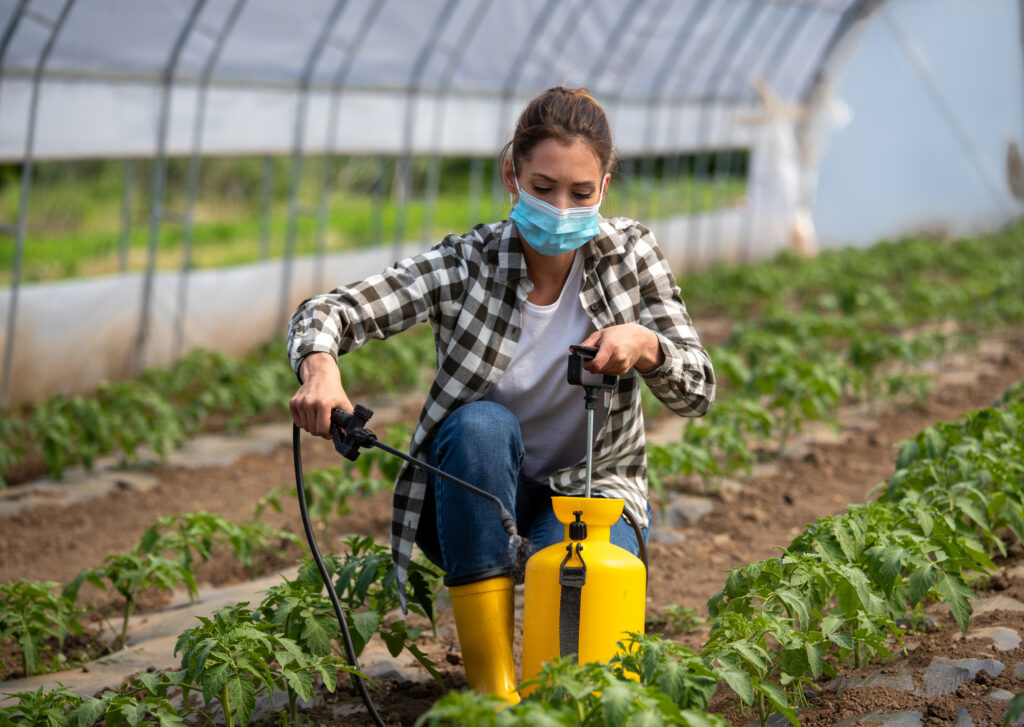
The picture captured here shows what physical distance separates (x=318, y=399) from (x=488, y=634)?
0.55 m

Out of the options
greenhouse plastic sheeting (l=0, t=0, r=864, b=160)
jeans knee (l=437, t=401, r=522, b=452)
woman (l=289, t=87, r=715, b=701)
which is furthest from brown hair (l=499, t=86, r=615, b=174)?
greenhouse plastic sheeting (l=0, t=0, r=864, b=160)

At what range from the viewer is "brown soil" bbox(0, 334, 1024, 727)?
2.19 meters

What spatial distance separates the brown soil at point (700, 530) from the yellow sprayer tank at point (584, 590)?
439mm

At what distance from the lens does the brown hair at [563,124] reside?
212cm

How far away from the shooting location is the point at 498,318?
88.2 inches

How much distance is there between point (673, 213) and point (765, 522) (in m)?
8.41

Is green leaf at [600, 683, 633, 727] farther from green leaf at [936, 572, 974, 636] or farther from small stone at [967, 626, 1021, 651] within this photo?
small stone at [967, 626, 1021, 651]

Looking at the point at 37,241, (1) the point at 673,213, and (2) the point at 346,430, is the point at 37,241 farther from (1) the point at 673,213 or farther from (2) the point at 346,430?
(2) the point at 346,430

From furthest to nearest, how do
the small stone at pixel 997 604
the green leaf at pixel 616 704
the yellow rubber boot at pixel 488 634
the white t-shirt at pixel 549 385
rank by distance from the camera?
1. the small stone at pixel 997 604
2. the white t-shirt at pixel 549 385
3. the yellow rubber boot at pixel 488 634
4. the green leaf at pixel 616 704

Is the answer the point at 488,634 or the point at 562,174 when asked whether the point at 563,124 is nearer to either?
the point at 562,174

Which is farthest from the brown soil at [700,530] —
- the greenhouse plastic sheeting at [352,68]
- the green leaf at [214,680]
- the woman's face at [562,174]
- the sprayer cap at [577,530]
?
the greenhouse plastic sheeting at [352,68]

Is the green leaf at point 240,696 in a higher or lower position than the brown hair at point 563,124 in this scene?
lower

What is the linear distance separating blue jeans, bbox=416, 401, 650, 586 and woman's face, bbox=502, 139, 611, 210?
0.43 m

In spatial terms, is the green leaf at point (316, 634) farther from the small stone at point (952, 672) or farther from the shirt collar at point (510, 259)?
the small stone at point (952, 672)
